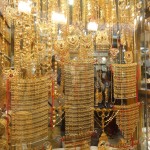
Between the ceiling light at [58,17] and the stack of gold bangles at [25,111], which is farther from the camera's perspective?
the ceiling light at [58,17]

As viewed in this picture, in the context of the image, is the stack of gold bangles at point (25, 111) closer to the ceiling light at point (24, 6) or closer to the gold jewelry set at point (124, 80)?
the ceiling light at point (24, 6)

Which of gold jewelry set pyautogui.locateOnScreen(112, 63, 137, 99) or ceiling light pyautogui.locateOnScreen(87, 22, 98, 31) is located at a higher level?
ceiling light pyautogui.locateOnScreen(87, 22, 98, 31)

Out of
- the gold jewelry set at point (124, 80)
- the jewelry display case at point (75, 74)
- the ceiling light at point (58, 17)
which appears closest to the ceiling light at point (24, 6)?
the jewelry display case at point (75, 74)

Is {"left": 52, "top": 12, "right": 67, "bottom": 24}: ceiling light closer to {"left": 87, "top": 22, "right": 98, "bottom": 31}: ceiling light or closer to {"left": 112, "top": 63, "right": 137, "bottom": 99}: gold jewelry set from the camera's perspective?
{"left": 87, "top": 22, "right": 98, "bottom": 31}: ceiling light

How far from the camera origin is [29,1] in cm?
193

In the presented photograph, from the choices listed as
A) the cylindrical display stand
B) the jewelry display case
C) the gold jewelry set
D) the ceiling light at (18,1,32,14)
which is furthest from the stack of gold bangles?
the gold jewelry set

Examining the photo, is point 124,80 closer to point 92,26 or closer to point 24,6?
point 92,26

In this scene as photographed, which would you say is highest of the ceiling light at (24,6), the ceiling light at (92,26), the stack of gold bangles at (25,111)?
the ceiling light at (24,6)

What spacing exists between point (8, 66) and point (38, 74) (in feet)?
0.89

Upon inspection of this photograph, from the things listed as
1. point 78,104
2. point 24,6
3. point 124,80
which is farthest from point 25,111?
point 124,80

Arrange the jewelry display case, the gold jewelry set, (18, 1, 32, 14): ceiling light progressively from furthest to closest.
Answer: the gold jewelry set < the jewelry display case < (18, 1, 32, 14): ceiling light

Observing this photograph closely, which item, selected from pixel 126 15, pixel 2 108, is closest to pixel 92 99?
pixel 2 108

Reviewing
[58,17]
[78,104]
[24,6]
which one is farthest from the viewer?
[78,104]

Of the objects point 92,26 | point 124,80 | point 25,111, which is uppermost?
point 92,26
